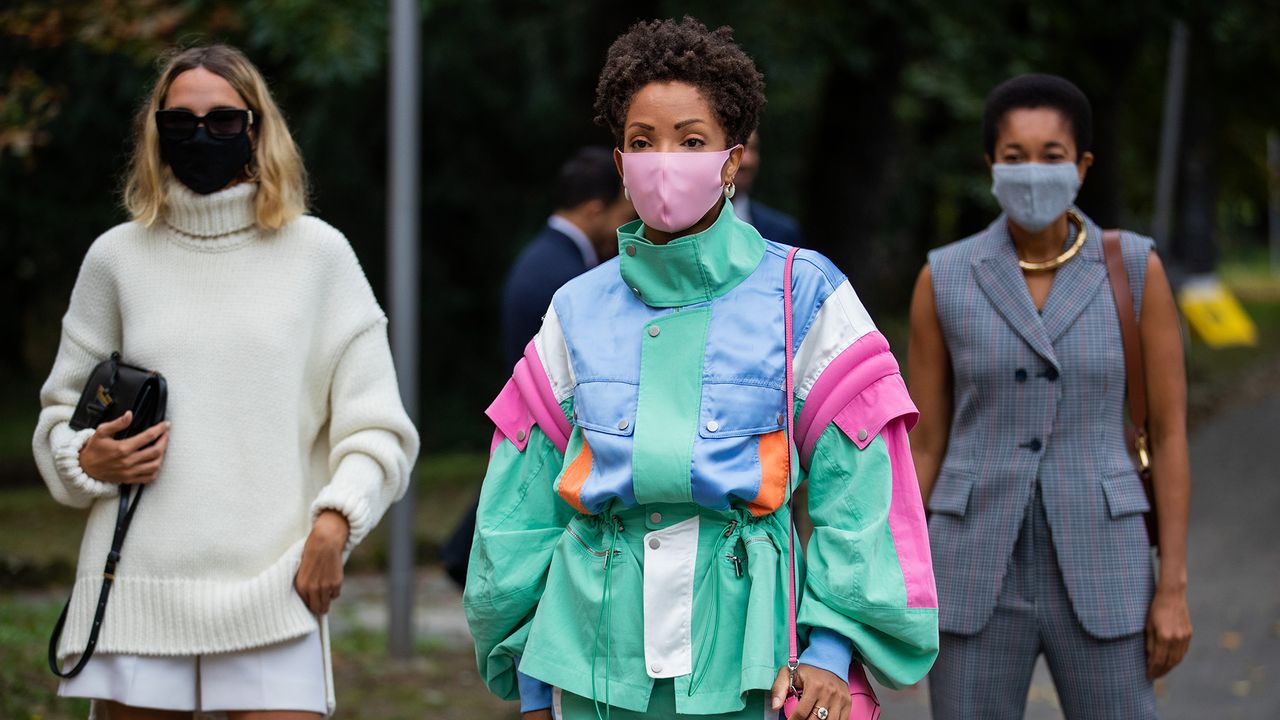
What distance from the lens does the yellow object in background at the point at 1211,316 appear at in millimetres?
24750

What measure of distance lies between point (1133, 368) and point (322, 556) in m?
2.09

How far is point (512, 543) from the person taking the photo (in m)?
2.98

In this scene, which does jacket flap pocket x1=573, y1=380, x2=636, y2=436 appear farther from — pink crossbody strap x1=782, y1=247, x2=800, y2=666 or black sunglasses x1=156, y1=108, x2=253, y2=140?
black sunglasses x1=156, y1=108, x2=253, y2=140

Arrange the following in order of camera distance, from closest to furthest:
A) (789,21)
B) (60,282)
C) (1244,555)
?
(1244,555)
(789,21)
(60,282)

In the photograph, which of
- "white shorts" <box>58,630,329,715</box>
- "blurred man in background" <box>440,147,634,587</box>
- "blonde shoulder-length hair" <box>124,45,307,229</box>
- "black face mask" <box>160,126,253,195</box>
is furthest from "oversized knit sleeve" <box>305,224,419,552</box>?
"blurred man in background" <box>440,147,634,587</box>

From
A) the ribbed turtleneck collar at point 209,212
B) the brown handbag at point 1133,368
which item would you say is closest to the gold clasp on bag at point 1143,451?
the brown handbag at point 1133,368

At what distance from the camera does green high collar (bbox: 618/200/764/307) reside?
114 inches

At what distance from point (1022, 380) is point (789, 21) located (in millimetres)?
8408

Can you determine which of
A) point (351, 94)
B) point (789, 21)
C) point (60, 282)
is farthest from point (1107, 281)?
point (351, 94)

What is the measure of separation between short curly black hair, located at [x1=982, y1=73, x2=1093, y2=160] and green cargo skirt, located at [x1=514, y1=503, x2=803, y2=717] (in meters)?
1.76

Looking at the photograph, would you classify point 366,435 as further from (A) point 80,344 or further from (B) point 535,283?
(B) point 535,283

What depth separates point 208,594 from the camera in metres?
3.56

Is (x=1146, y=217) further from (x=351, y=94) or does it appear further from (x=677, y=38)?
(x=677, y=38)

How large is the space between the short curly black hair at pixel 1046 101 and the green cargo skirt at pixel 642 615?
5.76 ft
